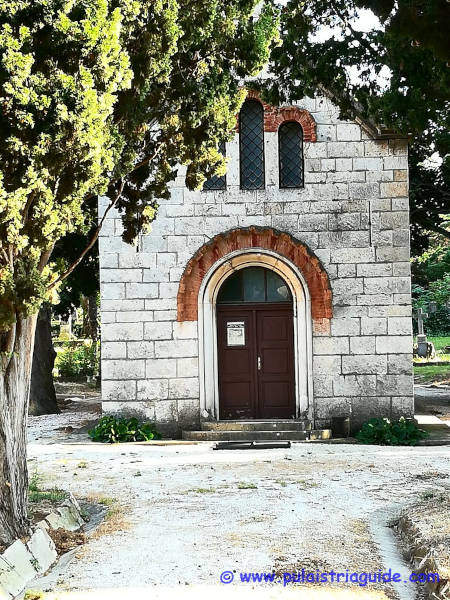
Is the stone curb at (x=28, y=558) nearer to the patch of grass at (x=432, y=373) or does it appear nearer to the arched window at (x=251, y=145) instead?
the arched window at (x=251, y=145)

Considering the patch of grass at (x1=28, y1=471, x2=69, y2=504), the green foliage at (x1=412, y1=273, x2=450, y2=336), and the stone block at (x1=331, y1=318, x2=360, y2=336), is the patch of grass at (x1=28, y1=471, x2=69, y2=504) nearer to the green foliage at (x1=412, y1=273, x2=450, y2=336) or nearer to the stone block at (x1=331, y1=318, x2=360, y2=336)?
the stone block at (x1=331, y1=318, x2=360, y2=336)

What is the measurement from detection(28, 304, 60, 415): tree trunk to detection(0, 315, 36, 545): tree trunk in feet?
36.1

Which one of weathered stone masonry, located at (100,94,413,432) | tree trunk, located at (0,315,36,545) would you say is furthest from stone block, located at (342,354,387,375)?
tree trunk, located at (0,315,36,545)

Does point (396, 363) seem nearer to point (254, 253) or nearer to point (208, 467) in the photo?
point (254, 253)

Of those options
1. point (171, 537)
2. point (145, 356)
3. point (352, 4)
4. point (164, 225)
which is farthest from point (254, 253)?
point (171, 537)

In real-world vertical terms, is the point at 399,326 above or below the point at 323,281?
below

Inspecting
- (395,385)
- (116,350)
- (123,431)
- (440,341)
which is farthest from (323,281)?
(440,341)

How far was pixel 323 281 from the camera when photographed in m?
13.0

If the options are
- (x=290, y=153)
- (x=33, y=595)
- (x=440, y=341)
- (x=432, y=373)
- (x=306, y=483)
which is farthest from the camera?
(x=440, y=341)

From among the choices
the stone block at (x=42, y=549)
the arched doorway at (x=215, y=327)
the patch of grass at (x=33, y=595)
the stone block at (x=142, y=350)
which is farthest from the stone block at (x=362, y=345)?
the patch of grass at (x=33, y=595)

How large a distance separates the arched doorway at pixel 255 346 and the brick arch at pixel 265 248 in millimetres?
603

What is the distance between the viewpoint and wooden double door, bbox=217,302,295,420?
13.4 metres

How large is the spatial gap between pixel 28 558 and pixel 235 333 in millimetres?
8105

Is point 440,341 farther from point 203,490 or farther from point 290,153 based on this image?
point 203,490
